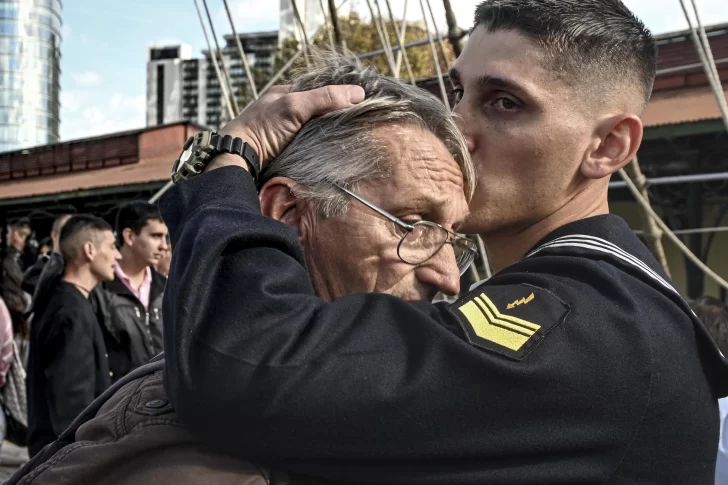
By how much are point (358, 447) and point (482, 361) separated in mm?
183

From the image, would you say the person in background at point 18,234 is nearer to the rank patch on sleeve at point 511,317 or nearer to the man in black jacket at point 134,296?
the man in black jacket at point 134,296

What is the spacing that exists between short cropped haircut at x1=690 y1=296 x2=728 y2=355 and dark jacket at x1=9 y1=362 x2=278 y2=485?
2509 mm

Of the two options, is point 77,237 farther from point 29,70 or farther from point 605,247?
point 29,70

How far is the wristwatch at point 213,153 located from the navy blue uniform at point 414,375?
0.56ft

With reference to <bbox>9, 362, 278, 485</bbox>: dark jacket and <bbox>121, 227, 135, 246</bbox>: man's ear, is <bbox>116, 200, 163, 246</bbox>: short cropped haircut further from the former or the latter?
<bbox>9, 362, 278, 485</bbox>: dark jacket

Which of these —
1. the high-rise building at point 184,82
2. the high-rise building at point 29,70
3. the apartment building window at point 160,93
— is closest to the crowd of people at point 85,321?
the high-rise building at point 184,82

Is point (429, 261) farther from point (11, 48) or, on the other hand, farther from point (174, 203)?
point (11, 48)

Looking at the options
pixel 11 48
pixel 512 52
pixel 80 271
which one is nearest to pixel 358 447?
pixel 512 52

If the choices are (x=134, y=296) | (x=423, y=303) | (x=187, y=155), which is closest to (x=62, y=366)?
(x=134, y=296)

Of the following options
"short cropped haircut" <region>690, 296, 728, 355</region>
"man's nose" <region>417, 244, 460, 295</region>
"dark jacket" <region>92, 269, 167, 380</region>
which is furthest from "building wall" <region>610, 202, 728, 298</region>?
"man's nose" <region>417, 244, 460, 295</region>

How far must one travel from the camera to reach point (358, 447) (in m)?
0.94

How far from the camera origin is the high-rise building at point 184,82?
209 feet

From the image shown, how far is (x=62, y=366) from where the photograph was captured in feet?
11.9

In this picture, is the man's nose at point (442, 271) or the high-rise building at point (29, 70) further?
the high-rise building at point (29, 70)
